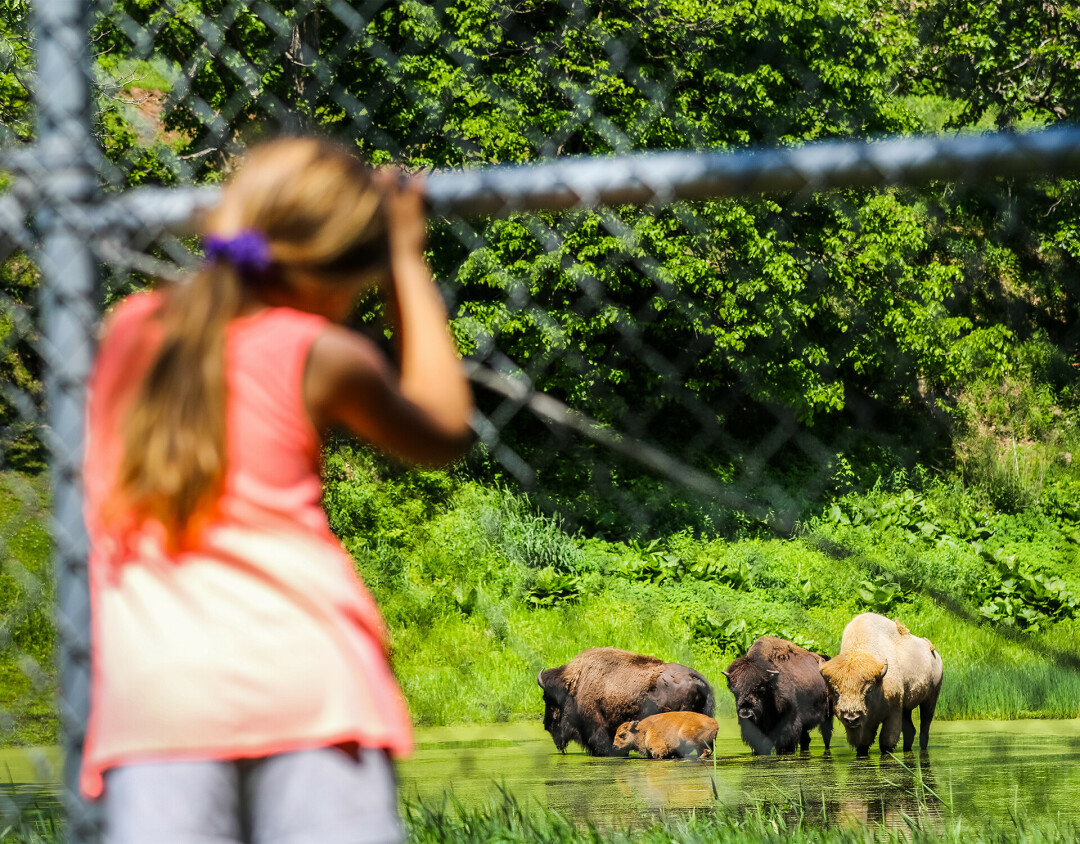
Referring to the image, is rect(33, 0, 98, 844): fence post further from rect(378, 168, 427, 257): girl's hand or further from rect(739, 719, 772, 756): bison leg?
rect(739, 719, 772, 756): bison leg

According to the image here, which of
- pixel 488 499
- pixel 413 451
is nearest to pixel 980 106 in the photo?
pixel 488 499

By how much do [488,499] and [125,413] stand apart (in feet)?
20.7

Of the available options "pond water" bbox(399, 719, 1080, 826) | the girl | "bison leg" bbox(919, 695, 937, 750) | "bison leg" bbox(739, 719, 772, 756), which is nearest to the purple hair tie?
the girl

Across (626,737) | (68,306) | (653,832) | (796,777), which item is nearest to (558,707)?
(626,737)

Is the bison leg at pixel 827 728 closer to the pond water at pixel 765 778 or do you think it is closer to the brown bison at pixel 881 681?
the pond water at pixel 765 778

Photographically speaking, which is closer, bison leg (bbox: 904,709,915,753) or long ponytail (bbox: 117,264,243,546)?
long ponytail (bbox: 117,264,243,546)

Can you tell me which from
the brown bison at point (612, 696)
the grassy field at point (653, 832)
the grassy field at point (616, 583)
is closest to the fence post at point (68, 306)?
the grassy field at point (653, 832)

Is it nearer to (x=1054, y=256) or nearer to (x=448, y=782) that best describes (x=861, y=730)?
(x=448, y=782)

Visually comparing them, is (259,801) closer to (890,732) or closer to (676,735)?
(676,735)

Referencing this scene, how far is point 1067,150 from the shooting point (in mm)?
1030

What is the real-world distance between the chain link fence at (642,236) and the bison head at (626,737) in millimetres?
1136

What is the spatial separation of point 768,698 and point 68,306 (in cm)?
373

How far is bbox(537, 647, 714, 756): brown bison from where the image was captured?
4.59 m

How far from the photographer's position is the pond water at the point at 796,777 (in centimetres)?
294
